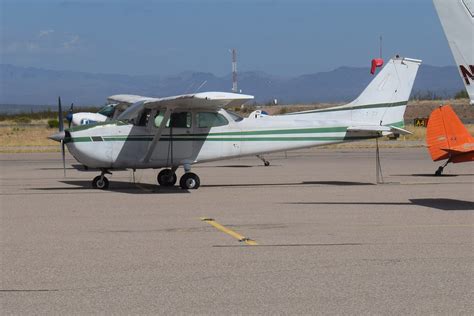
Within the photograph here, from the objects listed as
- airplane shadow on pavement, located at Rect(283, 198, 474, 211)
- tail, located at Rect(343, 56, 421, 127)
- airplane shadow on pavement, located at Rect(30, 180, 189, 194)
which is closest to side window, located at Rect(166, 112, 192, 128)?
airplane shadow on pavement, located at Rect(30, 180, 189, 194)

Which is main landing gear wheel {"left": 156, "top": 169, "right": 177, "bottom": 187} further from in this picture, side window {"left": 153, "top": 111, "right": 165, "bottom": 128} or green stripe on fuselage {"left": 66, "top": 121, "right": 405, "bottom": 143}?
side window {"left": 153, "top": 111, "right": 165, "bottom": 128}

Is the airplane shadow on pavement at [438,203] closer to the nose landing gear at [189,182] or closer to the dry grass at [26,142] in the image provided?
the nose landing gear at [189,182]

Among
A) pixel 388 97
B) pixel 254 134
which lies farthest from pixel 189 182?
pixel 388 97

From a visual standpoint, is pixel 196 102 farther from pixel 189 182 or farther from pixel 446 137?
pixel 446 137

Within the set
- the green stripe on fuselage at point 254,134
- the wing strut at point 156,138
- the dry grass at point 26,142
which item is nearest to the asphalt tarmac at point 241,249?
the wing strut at point 156,138

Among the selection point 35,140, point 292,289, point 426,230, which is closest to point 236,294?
point 292,289

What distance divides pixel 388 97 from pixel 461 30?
8.71m

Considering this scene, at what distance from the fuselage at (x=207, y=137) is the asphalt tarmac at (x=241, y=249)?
0.77 metres

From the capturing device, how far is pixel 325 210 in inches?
547

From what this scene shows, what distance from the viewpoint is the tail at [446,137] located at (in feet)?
45.4

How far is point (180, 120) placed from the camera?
18.8 meters

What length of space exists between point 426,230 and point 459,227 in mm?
548

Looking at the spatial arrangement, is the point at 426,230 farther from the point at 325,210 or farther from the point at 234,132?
the point at 234,132

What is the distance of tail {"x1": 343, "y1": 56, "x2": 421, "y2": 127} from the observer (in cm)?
1959
